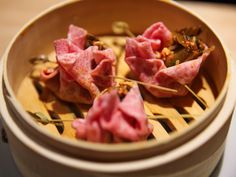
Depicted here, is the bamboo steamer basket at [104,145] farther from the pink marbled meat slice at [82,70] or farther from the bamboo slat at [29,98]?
the pink marbled meat slice at [82,70]

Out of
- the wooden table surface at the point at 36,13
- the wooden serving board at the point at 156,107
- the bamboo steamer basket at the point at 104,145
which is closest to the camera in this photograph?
the bamboo steamer basket at the point at 104,145

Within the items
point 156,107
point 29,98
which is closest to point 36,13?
point 29,98

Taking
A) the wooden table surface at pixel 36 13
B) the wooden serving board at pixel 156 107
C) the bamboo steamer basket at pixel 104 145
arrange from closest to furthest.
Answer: the bamboo steamer basket at pixel 104 145 < the wooden serving board at pixel 156 107 < the wooden table surface at pixel 36 13

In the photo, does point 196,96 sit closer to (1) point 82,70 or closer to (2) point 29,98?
(1) point 82,70

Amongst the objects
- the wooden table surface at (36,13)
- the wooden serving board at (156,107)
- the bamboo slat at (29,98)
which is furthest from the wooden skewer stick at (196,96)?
the wooden table surface at (36,13)

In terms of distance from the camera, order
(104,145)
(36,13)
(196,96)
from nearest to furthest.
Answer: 1. (104,145)
2. (196,96)
3. (36,13)

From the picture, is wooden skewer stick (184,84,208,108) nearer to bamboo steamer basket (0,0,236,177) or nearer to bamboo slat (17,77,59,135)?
bamboo steamer basket (0,0,236,177)

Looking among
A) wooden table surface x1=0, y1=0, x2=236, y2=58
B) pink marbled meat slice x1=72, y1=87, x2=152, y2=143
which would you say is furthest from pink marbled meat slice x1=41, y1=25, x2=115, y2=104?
wooden table surface x1=0, y1=0, x2=236, y2=58

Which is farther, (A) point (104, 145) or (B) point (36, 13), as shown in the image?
(B) point (36, 13)

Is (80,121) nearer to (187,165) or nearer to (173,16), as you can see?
(187,165)
